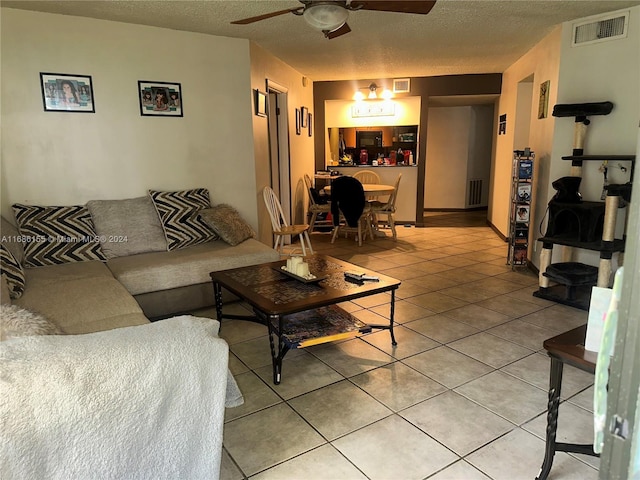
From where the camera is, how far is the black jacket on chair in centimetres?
552

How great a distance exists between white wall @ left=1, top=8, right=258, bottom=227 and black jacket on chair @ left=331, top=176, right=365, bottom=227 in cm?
146

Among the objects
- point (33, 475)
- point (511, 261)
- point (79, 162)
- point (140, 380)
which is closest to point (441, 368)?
point (140, 380)

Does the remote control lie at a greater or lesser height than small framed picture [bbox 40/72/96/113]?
lesser

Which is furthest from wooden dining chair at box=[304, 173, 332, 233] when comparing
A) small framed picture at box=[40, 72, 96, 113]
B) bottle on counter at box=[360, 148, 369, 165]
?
small framed picture at box=[40, 72, 96, 113]

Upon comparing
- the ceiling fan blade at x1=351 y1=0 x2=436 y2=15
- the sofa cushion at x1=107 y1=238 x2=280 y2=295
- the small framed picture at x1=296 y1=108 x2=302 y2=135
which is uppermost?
the ceiling fan blade at x1=351 y1=0 x2=436 y2=15

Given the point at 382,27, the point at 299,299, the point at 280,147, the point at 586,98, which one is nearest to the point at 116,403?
the point at 299,299

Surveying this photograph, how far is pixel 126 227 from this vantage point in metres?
3.53

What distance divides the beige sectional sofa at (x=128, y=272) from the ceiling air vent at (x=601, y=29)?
10.4 feet

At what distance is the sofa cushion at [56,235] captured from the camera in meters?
3.15

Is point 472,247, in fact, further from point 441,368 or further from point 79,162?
point 79,162

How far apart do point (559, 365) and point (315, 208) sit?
4.86 metres

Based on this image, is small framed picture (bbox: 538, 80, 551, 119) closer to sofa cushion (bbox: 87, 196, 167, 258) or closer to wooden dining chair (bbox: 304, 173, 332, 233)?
wooden dining chair (bbox: 304, 173, 332, 233)

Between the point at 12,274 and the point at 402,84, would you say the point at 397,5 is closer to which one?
the point at 12,274

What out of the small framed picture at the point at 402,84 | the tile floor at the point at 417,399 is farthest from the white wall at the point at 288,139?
the tile floor at the point at 417,399
